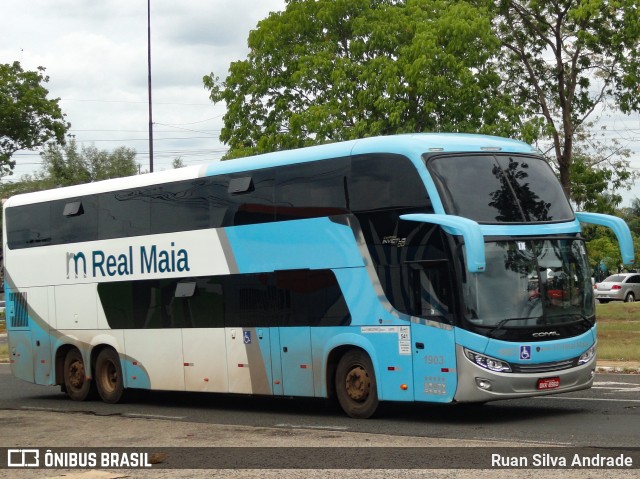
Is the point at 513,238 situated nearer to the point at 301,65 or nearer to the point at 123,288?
the point at 123,288

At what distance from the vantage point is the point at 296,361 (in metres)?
17.0

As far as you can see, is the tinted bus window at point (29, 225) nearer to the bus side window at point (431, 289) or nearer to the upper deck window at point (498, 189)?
the bus side window at point (431, 289)

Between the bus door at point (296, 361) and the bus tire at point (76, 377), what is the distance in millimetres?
5668

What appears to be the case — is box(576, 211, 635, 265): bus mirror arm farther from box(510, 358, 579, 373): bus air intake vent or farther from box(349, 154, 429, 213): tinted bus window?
box(349, 154, 429, 213): tinted bus window

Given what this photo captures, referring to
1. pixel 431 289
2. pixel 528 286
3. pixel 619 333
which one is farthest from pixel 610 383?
pixel 619 333

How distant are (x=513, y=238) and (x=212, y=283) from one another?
555cm

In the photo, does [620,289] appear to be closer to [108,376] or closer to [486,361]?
[108,376]

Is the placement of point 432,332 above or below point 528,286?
below

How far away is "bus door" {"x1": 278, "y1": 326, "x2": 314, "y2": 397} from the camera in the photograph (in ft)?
55.2

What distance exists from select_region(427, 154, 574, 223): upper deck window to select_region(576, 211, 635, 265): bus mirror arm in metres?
0.70

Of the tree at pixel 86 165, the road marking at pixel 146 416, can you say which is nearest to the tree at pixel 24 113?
the tree at pixel 86 165

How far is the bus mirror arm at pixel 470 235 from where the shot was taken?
547 inches

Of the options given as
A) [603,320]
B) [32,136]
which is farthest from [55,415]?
[32,136]

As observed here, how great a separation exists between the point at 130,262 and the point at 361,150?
227 inches
